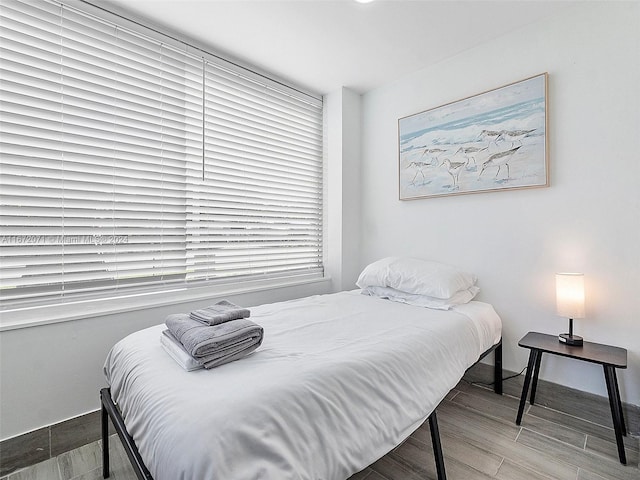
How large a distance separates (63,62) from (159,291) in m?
1.47

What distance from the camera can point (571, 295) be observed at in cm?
190

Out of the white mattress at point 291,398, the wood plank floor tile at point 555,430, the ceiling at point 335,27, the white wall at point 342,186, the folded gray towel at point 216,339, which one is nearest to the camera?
the white mattress at point 291,398

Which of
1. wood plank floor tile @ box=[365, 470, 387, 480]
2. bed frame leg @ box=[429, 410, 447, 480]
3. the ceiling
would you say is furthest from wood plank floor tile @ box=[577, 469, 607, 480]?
the ceiling

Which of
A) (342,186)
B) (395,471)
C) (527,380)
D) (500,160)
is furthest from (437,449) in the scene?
(342,186)

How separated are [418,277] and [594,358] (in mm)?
1053

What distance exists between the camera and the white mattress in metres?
0.89

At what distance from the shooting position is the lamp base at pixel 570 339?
6.24ft

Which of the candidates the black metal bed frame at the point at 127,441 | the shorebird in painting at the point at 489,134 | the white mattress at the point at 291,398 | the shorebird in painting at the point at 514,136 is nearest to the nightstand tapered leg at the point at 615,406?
the white mattress at the point at 291,398

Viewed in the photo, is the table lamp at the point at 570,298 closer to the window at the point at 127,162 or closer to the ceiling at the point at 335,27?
the ceiling at the point at 335,27

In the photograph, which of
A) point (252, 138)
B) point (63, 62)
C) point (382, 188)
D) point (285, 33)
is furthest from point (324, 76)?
point (63, 62)

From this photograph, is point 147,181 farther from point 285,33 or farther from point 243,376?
point 243,376

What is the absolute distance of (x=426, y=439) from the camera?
1.80 meters

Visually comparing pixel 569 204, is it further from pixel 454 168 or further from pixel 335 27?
pixel 335 27

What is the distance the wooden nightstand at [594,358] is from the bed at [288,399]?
465 millimetres
